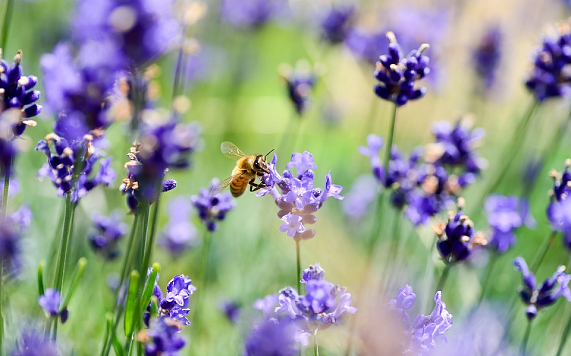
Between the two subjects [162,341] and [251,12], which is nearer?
[162,341]

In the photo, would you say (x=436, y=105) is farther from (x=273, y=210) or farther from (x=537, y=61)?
(x=537, y=61)

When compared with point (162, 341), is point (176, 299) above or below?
above

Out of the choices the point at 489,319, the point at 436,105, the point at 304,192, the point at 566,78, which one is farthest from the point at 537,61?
the point at 436,105

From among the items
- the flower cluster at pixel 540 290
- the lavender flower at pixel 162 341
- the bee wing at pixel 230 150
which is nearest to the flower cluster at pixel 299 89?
the bee wing at pixel 230 150

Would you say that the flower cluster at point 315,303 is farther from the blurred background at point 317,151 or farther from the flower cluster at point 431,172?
the flower cluster at point 431,172

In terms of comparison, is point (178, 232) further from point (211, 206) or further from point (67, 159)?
point (67, 159)

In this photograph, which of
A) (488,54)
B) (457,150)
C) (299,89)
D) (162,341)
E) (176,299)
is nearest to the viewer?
(162,341)

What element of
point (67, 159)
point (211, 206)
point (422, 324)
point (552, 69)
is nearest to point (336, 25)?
point (552, 69)
